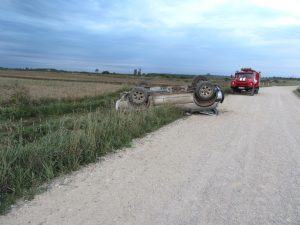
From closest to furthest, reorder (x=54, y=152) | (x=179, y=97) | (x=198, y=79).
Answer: (x=54, y=152), (x=179, y=97), (x=198, y=79)

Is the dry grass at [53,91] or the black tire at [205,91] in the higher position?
the black tire at [205,91]

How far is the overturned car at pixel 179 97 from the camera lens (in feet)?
50.0

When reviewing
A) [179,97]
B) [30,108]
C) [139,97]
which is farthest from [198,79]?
[30,108]

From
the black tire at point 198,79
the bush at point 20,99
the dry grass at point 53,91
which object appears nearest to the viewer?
the black tire at point 198,79

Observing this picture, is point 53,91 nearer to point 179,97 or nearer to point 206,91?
point 179,97

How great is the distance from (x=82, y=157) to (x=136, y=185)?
1.76 metres

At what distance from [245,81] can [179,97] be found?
19.0 meters

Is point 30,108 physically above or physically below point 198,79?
below

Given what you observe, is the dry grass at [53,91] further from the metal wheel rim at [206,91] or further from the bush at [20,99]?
the metal wheel rim at [206,91]

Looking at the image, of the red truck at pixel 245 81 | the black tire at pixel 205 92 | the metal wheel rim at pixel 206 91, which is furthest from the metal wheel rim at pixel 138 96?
the red truck at pixel 245 81

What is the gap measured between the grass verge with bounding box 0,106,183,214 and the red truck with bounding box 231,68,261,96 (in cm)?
2426

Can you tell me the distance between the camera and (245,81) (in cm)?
3306

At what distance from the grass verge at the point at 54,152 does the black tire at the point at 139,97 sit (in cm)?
458

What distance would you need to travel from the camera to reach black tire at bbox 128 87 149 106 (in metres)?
15.2
